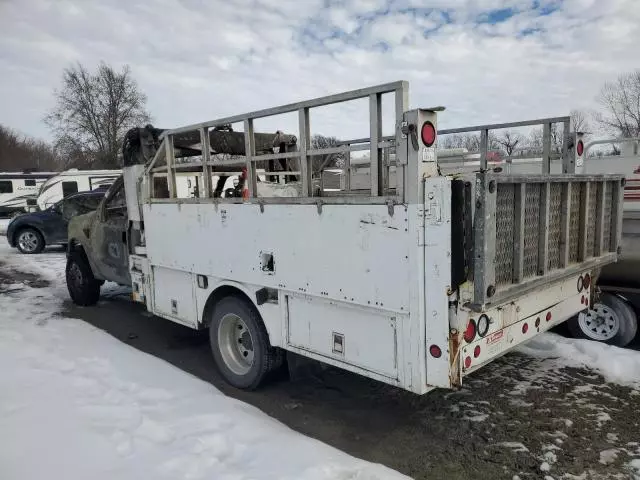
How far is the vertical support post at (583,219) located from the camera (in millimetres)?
4086

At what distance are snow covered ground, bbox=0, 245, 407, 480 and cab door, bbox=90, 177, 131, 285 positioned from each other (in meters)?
1.49

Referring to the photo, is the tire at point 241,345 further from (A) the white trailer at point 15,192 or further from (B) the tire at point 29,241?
(A) the white trailer at point 15,192

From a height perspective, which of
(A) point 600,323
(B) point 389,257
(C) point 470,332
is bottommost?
(A) point 600,323

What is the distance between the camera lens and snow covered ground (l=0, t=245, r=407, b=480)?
10.4ft

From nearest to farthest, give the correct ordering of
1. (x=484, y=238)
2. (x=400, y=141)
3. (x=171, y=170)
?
1. (x=484, y=238)
2. (x=400, y=141)
3. (x=171, y=170)

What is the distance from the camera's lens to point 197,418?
3850mm

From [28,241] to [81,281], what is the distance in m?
9.29

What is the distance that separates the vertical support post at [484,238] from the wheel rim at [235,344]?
2.47 metres

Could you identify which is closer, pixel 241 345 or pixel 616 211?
pixel 616 211

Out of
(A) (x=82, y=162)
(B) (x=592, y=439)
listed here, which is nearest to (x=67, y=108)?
(A) (x=82, y=162)

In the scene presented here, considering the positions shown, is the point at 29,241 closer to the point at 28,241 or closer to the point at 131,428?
the point at 28,241

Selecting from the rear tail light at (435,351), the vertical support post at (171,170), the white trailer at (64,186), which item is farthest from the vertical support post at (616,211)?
the white trailer at (64,186)

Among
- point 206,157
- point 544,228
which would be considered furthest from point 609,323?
point 206,157

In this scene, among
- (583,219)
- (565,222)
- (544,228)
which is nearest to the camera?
(544,228)
